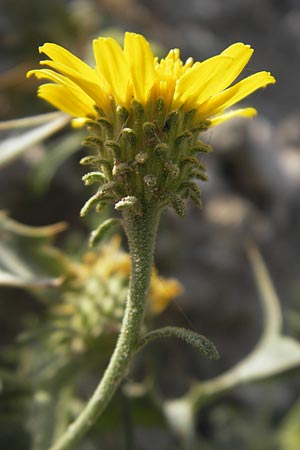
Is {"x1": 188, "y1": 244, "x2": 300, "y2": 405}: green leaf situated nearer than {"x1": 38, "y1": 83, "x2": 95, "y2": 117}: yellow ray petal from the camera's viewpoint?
No

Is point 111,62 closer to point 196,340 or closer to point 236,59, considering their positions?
point 236,59

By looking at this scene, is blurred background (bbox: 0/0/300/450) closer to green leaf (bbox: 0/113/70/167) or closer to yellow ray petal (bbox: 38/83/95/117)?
Answer: green leaf (bbox: 0/113/70/167)

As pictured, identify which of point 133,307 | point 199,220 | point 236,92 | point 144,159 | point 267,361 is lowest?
point 199,220

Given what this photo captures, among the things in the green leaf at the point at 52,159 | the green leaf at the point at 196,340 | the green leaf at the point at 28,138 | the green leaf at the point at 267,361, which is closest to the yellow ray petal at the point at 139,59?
the green leaf at the point at 196,340

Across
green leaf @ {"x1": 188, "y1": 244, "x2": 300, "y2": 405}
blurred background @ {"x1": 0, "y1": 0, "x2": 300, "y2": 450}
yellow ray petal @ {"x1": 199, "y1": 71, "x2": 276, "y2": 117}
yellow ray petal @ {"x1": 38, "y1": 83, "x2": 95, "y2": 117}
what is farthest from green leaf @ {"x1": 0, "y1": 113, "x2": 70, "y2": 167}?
green leaf @ {"x1": 188, "y1": 244, "x2": 300, "y2": 405}

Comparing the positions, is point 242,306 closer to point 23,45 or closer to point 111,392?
point 23,45

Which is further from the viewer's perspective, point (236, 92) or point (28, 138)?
point (28, 138)

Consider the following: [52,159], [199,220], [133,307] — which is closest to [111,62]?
[133,307]
